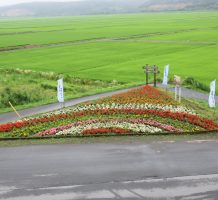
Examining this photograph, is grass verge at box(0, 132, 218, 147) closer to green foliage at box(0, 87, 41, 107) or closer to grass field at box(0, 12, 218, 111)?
green foliage at box(0, 87, 41, 107)

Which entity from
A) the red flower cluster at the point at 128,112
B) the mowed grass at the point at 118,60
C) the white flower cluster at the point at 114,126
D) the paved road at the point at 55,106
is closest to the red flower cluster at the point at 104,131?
the white flower cluster at the point at 114,126

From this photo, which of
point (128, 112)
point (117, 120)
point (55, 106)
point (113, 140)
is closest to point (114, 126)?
point (117, 120)

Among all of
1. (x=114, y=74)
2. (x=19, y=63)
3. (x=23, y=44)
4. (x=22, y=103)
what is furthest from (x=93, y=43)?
(x=22, y=103)

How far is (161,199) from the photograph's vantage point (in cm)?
1221

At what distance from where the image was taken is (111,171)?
1427cm

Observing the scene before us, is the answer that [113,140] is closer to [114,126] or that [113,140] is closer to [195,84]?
[114,126]

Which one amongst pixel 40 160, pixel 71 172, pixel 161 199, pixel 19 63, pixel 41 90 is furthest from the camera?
pixel 19 63

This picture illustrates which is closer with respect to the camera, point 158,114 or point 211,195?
point 211,195

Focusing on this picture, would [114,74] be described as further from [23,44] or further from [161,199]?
[23,44]

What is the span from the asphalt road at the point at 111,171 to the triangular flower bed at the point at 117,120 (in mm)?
1685

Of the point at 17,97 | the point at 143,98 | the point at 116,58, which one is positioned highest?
the point at 143,98

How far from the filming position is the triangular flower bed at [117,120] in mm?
18734

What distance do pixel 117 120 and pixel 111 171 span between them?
20.2 feet

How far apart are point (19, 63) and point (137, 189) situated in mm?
40919
